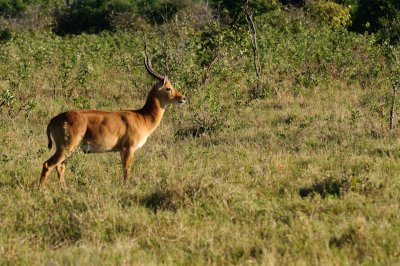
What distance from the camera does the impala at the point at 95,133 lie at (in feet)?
→ 26.1

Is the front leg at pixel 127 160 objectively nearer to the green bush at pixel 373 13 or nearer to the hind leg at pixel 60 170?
the hind leg at pixel 60 170

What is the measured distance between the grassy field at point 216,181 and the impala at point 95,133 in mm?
196

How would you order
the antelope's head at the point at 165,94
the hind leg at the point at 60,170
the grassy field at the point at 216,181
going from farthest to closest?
the antelope's head at the point at 165,94 → the hind leg at the point at 60,170 → the grassy field at the point at 216,181

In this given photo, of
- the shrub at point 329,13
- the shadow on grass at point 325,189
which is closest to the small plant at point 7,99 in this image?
the shadow on grass at point 325,189

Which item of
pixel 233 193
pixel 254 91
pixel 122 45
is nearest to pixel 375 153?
pixel 233 193

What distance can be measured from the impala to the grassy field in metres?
0.20

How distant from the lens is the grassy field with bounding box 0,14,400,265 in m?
5.34

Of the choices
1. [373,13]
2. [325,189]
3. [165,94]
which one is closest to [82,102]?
[165,94]

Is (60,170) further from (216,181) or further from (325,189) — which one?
(325,189)

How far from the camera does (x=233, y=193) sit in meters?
6.71

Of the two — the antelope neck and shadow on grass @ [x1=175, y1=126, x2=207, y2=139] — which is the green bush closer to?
shadow on grass @ [x1=175, y1=126, x2=207, y2=139]

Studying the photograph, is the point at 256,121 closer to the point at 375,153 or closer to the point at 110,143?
the point at 375,153

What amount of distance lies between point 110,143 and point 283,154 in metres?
2.60

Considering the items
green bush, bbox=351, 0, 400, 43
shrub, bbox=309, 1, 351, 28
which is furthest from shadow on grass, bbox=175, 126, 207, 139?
green bush, bbox=351, 0, 400, 43
